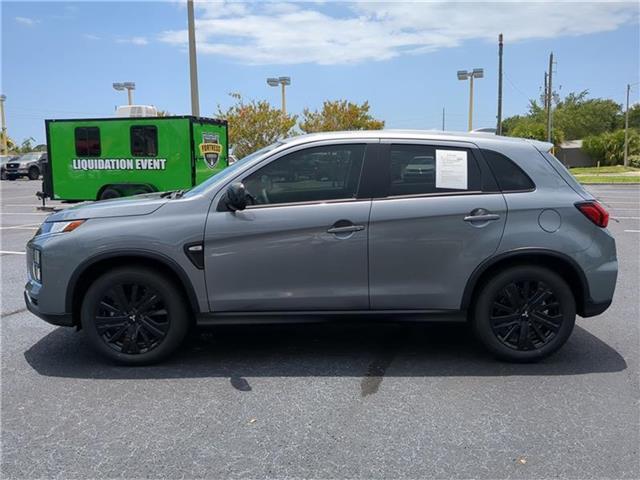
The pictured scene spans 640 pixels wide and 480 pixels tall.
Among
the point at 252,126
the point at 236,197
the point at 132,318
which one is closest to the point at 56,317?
the point at 132,318

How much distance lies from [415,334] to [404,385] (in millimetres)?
1190

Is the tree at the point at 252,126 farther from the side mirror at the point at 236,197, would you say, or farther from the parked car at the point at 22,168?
the side mirror at the point at 236,197

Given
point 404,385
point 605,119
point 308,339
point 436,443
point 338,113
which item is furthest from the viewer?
point 605,119

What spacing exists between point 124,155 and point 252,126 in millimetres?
16105

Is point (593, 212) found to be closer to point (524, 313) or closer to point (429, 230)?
point (524, 313)

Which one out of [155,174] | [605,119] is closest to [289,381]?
Answer: [155,174]

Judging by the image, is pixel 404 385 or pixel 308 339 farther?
pixel 308 339

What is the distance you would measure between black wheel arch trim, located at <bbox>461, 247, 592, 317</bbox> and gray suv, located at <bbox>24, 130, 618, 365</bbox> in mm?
10

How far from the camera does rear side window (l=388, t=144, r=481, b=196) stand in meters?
4.43

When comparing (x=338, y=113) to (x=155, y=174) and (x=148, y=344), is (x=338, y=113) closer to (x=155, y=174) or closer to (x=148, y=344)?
(x=155, y=174)

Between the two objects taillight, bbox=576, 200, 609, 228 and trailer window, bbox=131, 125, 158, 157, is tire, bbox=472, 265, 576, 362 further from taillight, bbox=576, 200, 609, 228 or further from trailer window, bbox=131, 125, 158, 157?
trailer window, bbox=131, 125, 158, 157

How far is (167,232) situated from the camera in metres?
4.29

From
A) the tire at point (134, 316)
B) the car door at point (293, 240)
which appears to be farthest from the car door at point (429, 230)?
the tire at point (134, 316)

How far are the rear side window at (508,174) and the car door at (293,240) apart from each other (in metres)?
0.98
